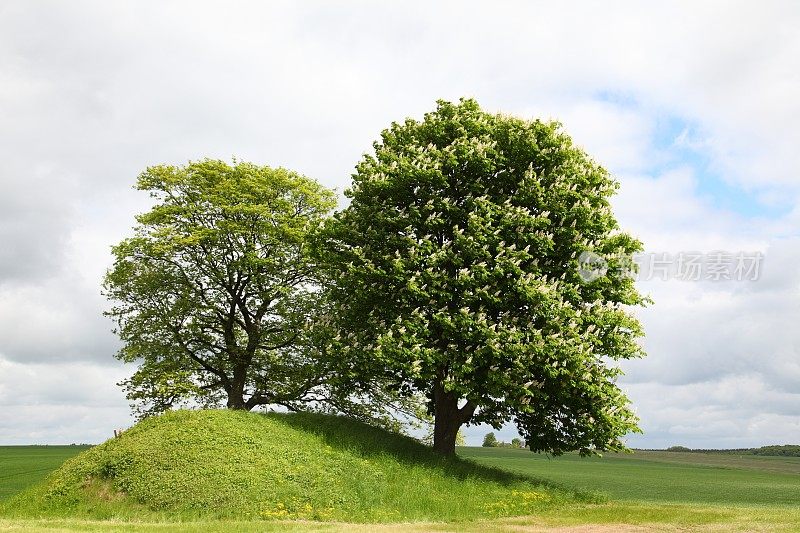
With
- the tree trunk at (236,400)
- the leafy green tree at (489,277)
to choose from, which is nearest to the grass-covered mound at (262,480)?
the leafy green tree at (489,277)

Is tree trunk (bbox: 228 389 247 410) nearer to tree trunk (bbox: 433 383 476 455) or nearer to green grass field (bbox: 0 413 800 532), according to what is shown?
green grass field (bbox: 0 413 800 532)

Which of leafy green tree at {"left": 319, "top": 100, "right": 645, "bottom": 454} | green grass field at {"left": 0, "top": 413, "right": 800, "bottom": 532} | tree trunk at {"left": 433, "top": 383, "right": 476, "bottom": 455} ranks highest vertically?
leafy green tree at {"left": 319, "top": 100, "right": 645, "bottom": 454}

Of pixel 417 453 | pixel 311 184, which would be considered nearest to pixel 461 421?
pixel 417 453

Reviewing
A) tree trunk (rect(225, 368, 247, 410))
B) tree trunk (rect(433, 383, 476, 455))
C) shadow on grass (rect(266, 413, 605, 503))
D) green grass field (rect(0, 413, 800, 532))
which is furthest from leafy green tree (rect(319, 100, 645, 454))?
tree trunk (rect(225, 368, 247, 410))

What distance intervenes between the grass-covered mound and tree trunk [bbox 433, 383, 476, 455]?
8.01 ft

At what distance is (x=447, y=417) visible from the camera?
33000 millimetres

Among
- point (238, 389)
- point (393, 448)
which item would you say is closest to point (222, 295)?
point (238, 389)

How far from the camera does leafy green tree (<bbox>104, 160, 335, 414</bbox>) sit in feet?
128

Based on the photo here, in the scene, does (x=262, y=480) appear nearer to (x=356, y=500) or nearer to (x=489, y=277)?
(x=356, y=500)

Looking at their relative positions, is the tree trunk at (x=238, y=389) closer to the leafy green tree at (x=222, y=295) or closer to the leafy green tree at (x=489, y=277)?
the leafy green tree at (x=222, y=295)

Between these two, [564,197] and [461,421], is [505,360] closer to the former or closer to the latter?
[461,421]

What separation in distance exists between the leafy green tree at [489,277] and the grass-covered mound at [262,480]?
359 cm

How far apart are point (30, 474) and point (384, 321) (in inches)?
1162

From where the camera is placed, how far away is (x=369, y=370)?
98.3ft
